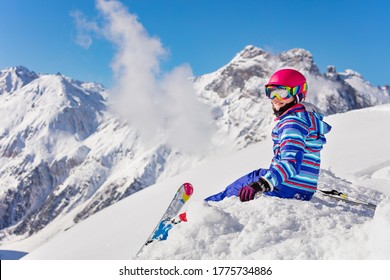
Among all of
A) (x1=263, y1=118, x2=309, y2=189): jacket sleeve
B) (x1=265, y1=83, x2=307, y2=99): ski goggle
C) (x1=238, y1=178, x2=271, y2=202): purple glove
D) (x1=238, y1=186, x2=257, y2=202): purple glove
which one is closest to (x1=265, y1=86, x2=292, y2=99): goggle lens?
(x1=265, y1=83, x2=307, y2=99): ski goggle

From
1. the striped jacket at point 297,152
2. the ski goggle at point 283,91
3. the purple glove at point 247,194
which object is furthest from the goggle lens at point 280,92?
the purple glove at point 247,194

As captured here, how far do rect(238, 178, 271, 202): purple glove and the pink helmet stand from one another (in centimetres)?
152

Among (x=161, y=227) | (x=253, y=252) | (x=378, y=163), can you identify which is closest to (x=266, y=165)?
(x=378, y=163)

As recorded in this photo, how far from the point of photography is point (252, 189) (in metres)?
5.09

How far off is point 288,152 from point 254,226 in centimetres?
124

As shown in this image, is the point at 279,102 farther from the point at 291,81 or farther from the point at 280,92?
the point at 291,81

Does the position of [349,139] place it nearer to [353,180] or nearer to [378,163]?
[378,163]

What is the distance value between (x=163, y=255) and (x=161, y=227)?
3.40 ft

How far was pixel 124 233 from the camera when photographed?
27.9 ft

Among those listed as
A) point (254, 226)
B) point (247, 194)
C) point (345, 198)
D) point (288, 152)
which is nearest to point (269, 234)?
point (254, 226)

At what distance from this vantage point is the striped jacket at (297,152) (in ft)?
17.5

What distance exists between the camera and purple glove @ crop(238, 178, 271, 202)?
5.05 m

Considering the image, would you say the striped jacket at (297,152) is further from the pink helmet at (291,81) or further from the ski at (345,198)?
the ski at (345,198)

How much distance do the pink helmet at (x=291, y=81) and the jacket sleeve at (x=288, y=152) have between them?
0.62m
